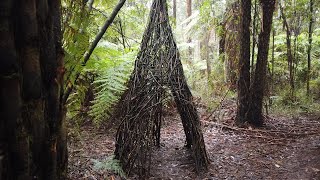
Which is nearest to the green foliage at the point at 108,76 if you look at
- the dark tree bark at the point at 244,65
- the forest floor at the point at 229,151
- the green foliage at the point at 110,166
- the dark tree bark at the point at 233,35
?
the forest floor at the point at 229,151

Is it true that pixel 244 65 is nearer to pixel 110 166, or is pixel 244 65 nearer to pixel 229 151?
pixel 229 151

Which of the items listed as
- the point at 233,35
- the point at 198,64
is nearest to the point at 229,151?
the point at 233,35

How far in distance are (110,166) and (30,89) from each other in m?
1.76

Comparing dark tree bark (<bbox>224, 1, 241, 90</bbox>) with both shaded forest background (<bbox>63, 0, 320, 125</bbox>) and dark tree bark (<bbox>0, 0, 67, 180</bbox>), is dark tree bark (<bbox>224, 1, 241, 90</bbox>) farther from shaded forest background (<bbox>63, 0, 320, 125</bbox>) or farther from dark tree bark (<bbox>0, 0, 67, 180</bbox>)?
dark tree bark (<bbox>0, 0, 67, 180</bbox>)

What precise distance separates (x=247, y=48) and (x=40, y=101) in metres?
4.07

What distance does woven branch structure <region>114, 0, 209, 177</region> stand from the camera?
331cm

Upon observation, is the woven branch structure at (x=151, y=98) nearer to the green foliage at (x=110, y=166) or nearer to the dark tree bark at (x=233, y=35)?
the green foliage at (x=110, y=166)

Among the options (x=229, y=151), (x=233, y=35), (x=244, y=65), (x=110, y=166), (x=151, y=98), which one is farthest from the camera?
(x=233, y=35)

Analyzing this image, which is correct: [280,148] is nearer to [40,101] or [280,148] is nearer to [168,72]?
[168,72]

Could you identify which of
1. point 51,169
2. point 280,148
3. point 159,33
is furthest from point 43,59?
point 280,148

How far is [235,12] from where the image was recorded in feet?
19.3

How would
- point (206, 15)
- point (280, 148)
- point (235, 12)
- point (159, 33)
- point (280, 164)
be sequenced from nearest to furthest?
point (159, 33) → point (280, 164) → point (280, 148) → point (235, 12) → point (206, 15)

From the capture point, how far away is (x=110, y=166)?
3223 millimetres

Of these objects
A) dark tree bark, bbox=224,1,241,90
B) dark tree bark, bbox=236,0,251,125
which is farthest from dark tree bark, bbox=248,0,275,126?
dark tree bark, bbox=224,1,241,90
